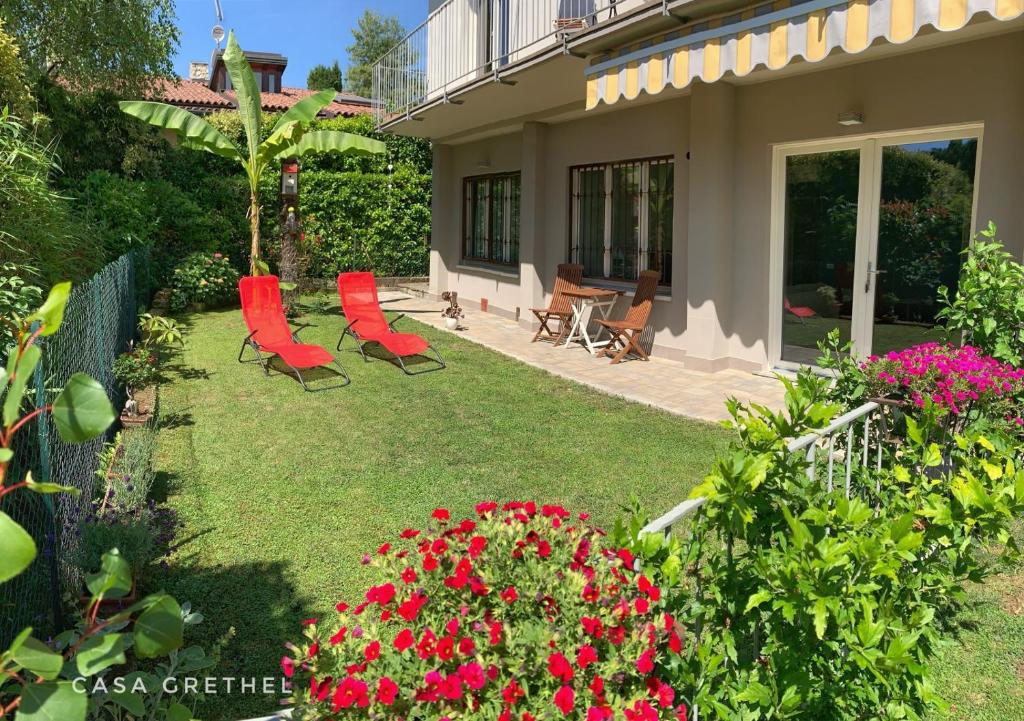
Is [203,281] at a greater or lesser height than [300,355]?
greater

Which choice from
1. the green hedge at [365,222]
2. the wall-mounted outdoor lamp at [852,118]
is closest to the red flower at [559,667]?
the wall-mounted outdoor lamp at [852,118]

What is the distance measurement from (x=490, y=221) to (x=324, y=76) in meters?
56.9

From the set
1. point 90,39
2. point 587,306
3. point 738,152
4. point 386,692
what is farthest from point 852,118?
point 90,39

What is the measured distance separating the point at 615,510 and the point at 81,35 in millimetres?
22852

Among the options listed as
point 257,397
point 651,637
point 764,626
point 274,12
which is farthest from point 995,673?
point 274,12

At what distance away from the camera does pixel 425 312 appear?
2058cm

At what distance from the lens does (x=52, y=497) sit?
188 inches

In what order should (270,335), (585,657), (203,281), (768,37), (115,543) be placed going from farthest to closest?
(203,281) < (270,335) < (768,37) < (115,543) < (585,657)

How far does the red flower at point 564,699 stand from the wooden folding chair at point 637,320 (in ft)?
37.7

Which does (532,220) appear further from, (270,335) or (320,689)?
(320,689)

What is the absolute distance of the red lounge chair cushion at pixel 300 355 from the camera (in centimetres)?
1152

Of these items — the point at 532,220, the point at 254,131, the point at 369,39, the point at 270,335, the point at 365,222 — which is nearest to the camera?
the point at 270,335

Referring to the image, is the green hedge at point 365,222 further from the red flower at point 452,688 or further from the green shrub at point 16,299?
the red flower at point 452,688

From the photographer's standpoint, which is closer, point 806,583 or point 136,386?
point 806,583
